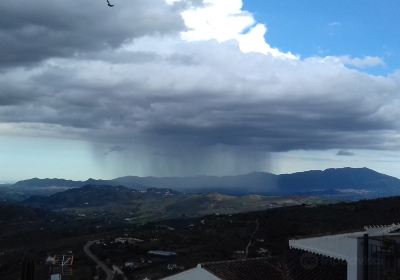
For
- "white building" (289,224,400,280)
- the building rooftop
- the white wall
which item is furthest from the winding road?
"white building" (289,224,400,280)

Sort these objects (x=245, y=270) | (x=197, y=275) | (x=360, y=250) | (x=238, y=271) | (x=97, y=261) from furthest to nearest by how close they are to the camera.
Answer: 1. (x=97, y=261)
2. (x=197, y=275)
3. (x=245, y=270)
4. (x=238, y=271)
5. (x=360, y=250)

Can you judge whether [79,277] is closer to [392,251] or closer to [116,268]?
[116,268]

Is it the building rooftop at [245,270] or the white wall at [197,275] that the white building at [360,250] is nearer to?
the building rooftop at [245,270]

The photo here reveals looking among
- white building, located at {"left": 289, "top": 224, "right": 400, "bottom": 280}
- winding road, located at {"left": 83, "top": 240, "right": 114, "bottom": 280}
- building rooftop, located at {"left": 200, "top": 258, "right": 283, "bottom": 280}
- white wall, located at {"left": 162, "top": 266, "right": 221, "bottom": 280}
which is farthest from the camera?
winding road, located at {"left": 83, "top": 240, "right": 114, "bottom": 280}

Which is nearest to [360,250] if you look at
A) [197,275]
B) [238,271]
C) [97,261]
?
[238,271]

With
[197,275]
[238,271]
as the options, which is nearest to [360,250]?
[238,271]

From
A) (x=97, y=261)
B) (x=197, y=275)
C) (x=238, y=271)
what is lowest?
(x=97, y=261)

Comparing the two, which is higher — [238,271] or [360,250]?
[360,250]

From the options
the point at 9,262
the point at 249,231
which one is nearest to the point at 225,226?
the point at 249,231

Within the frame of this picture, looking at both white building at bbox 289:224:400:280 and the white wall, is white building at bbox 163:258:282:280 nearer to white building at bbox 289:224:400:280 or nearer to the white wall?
the white wall

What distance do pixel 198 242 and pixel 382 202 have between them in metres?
38.4

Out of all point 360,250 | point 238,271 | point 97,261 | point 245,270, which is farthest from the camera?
point 97,261

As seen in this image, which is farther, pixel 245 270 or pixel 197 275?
pixel 197 275

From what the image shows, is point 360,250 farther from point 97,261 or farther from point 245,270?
point 97,261
